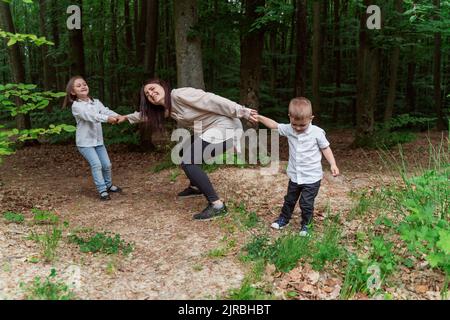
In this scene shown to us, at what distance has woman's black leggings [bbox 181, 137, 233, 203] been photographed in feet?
16.1

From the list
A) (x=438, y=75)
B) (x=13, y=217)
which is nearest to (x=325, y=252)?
(x=13, y=217)

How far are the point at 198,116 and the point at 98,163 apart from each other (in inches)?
81.6

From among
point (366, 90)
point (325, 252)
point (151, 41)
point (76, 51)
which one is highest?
point (151, 41)

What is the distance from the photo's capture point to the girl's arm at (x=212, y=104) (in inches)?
188

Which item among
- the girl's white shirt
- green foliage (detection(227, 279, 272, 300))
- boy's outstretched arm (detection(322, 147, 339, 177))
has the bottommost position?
green foliage (detection(227, 279, 272, 300))

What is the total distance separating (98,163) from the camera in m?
6.11

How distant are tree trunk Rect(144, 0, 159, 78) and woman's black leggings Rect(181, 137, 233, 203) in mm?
6238

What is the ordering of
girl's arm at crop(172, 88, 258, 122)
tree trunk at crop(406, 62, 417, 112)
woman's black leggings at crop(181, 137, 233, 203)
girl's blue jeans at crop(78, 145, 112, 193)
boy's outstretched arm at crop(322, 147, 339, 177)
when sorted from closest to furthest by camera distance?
boy's outstretched arm at crop(322, 147, 339, 177) → girl's arm at crop(172, 88, 258, 122) → woman's black leggings at crop(181, 137, 233, 203) → girl's blue jeans at crop(78, 145, 112, 193) → tree trunk at crop(406, 62, 417, 112)

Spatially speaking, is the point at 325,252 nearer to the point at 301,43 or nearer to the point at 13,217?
the point at 13,217

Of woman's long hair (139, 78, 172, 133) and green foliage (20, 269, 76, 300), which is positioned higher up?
woman's long hair (139, 78, 172, 133)

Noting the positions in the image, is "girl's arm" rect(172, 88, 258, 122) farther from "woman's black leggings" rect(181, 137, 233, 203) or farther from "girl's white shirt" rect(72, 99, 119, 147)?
"girl's white shirt" rect(72, 99, 119, 147)

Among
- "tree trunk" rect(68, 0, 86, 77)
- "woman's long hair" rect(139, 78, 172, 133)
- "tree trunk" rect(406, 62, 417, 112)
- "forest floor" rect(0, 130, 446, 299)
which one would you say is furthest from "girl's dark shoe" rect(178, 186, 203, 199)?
"tree trunk" rect(406, 62, 417, 112)
